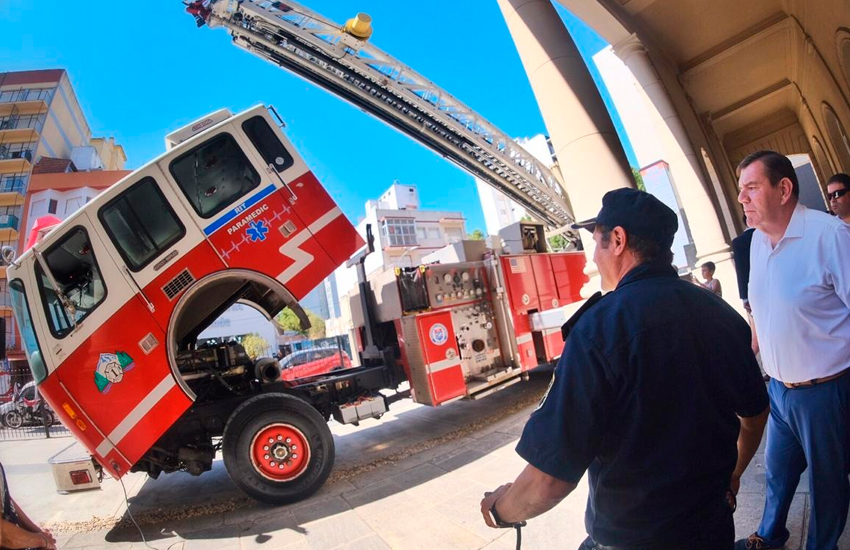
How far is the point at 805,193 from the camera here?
709 inches

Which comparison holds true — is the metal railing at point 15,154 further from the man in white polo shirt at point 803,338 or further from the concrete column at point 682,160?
the concrete column at point 682,160

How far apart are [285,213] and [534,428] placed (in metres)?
3.74

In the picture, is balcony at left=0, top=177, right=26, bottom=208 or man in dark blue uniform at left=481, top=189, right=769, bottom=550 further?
balcony at left=0, top=177, right=26, bottom=208

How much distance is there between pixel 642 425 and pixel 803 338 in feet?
4.54

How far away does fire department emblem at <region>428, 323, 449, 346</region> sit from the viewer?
201 inches

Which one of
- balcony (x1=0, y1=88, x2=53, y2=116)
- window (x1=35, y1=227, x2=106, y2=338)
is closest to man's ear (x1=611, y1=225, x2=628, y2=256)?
window (x1=35, y1=227, x2=106, y2=338)

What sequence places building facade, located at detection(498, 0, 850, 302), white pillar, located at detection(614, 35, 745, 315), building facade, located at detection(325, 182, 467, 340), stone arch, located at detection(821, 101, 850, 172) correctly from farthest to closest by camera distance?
1. building facade, located at detection(325, 182, 467, 340)
2. stone arch, located at detection(821, 101, 850, 172)
3. white pillar, located at detection(614, 35, 745, 315)
4. building facade, located at detection(498, 0, 850, 302)

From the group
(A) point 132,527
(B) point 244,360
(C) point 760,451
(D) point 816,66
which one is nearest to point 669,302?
(C) point 760,451

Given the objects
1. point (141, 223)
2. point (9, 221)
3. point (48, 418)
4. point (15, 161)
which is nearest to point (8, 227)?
point (9, 221)

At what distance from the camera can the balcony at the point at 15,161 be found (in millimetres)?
3943

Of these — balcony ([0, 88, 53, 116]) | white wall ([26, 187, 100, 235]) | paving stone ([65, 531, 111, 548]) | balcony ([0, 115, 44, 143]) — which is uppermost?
balcony ([0, 88, 53, 116])

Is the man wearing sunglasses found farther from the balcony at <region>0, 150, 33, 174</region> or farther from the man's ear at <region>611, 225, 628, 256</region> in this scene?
the balcony at <region>0, 150, 33, 174</region>

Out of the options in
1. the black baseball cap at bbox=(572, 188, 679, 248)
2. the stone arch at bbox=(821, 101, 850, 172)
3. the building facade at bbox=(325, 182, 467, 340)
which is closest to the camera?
the black baseball cap at bbox=(572, 188, 679, 248)

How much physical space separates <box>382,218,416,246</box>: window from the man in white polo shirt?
42.4 m
